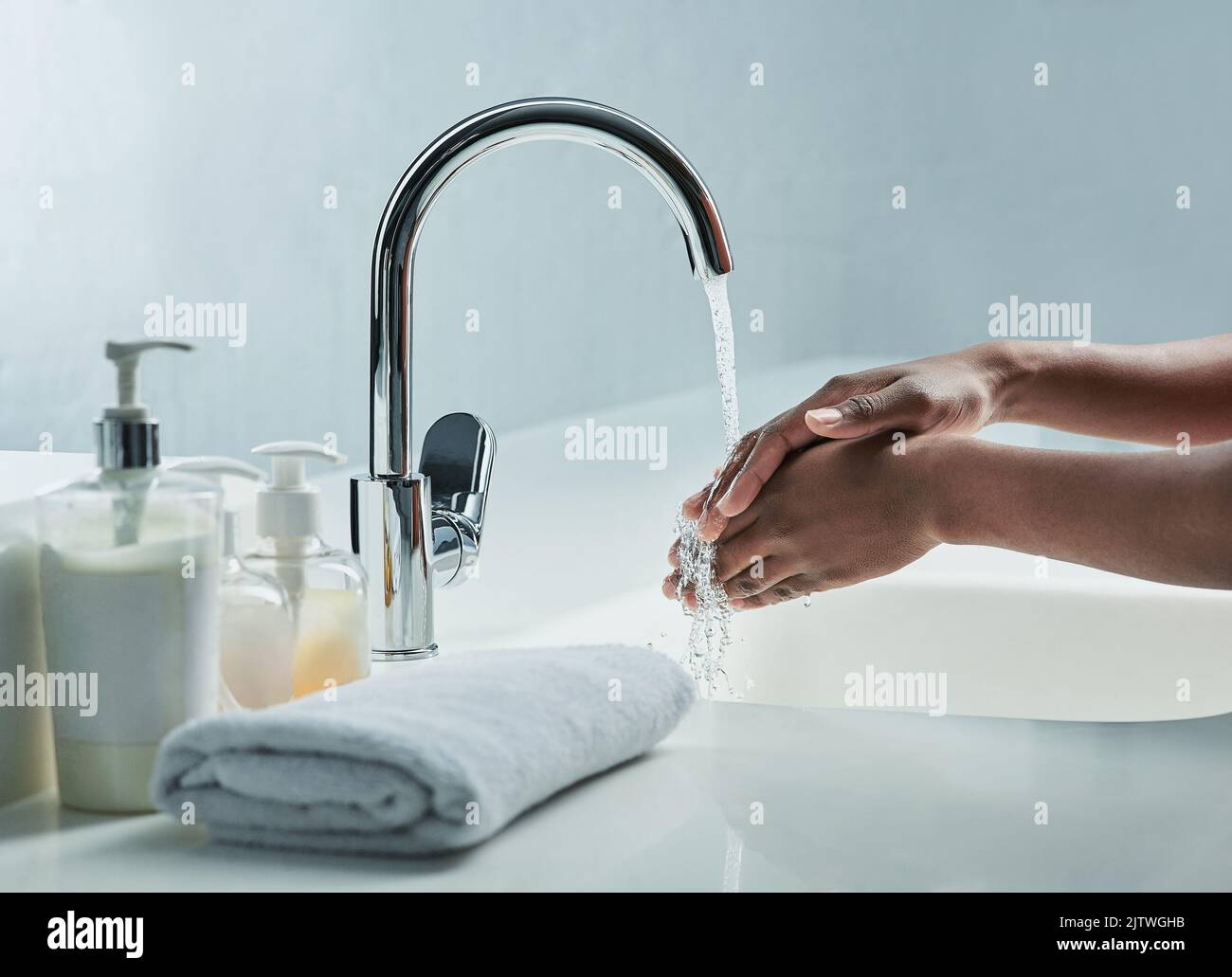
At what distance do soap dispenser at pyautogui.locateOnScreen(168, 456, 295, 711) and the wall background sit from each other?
1147 mm

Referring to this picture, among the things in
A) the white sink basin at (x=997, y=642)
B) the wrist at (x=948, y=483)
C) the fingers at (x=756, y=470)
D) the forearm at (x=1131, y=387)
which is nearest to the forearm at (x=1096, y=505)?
the wrist at (x=948, y=483)

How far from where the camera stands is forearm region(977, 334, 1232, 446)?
2.67 ft

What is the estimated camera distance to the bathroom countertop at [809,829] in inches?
14.2

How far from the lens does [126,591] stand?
0.38 meters

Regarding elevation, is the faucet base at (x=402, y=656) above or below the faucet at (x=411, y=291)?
below

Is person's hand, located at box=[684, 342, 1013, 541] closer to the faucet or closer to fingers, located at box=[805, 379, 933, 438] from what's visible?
fingers, located at box=[805, 379, 933, 438]

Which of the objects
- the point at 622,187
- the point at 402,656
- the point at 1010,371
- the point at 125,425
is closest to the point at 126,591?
the point at 125,425

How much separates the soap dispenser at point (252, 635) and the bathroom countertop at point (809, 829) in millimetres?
65

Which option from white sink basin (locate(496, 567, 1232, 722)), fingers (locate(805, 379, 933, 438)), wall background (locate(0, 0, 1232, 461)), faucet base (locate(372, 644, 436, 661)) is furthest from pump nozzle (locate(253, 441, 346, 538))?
wall background (locate(0, 0, 1232, 461))

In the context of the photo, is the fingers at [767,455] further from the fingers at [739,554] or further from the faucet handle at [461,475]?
the faucet handle at [461,475]

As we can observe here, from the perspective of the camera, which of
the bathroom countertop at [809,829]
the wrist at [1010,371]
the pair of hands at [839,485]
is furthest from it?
the wrist at [1010,371]

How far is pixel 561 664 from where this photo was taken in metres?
0.46

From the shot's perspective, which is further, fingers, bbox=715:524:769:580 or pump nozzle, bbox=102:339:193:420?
fingers, bbox=715:524:769:580

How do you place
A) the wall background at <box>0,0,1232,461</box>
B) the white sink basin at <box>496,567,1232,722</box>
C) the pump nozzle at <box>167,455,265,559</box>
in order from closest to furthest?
the pump nozzle at <box>167,455,265,559</box> < the white sink basin at <box>496,567,1232,722</box> < the wall background at <box>0,0,1232,461</box>
